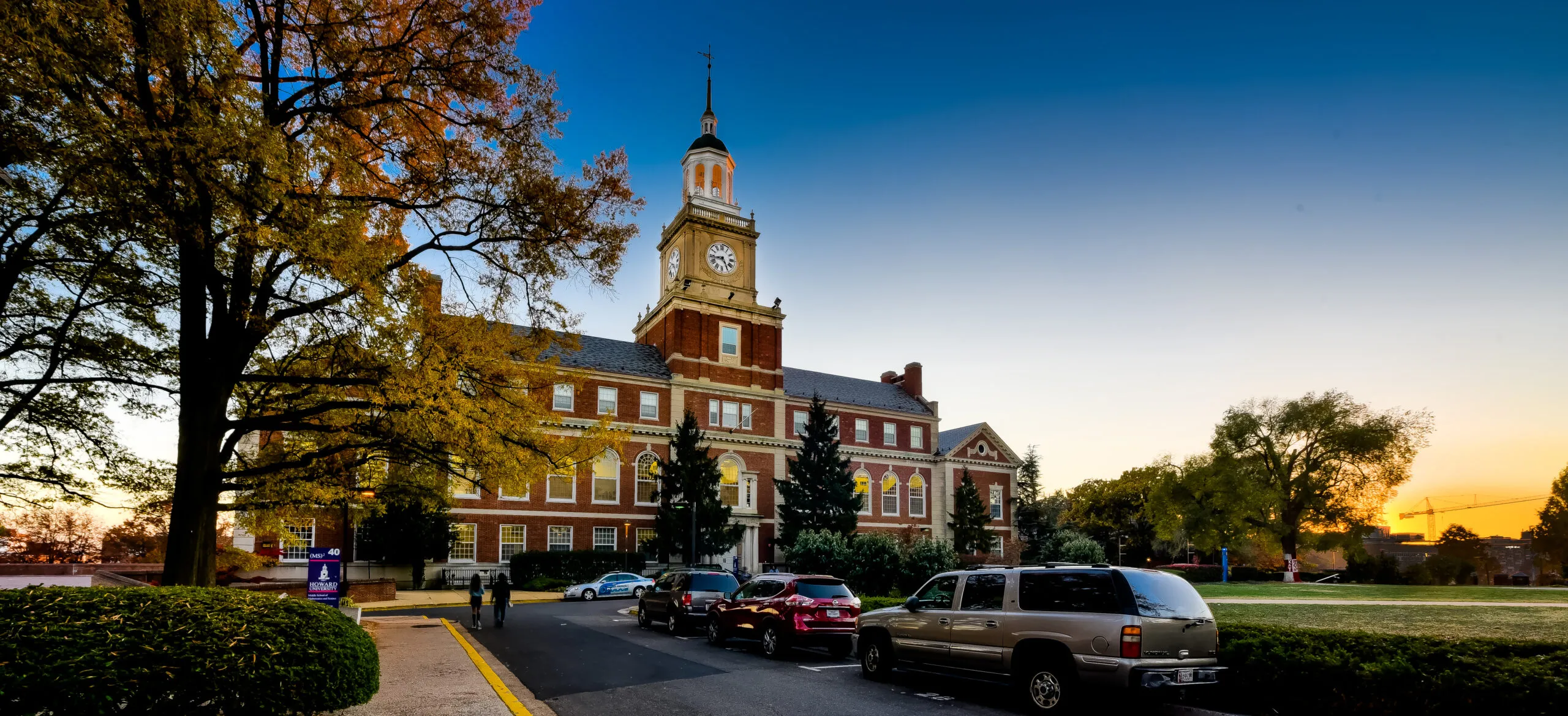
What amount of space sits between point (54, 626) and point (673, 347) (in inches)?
1799

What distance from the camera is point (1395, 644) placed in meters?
9.30

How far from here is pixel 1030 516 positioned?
6531cm

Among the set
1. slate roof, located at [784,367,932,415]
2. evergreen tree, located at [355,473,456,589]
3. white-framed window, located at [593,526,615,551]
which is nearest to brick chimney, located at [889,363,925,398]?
slate roof, located at [784,367,932,415]

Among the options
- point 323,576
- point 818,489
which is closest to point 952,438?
point 818,489

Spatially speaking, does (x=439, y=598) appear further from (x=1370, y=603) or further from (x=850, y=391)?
(x=850, y=391)

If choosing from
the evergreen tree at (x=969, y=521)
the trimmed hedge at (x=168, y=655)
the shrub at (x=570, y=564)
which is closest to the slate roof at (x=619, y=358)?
the shrub at (x=570, y=564)

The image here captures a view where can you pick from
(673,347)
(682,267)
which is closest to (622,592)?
(673,347)

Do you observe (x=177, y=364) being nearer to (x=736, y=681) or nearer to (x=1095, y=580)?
(x=736, y=681)

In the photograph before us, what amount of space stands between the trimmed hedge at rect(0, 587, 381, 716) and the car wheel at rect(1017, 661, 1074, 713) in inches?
292

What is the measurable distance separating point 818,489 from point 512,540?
17468mm

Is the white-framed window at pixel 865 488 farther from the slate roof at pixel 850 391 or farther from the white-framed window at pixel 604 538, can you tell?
the white-framed window at pixel 604 538

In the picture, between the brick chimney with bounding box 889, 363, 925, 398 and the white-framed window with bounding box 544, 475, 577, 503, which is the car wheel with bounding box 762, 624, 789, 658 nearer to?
the white-framed window with bounding box 544, 475, 577, 503

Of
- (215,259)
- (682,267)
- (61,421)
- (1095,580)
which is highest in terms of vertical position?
(682,267)

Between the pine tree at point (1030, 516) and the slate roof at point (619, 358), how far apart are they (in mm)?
27223
